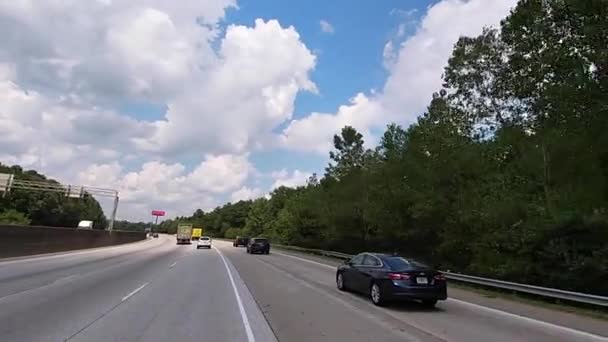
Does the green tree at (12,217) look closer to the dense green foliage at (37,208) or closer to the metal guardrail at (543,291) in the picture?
the dense green foliage at (37,208)

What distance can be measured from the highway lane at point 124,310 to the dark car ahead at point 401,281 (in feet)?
11.0

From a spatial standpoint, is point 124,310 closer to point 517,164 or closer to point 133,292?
point 133,292

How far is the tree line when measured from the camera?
1725 centimetres

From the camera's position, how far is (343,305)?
13.7 metres

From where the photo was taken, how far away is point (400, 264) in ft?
47.5

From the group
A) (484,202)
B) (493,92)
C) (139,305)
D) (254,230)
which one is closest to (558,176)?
(484,202)

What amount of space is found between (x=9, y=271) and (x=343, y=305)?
1441 cm

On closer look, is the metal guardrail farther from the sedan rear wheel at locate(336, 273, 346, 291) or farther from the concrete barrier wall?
the concrete barrier wall

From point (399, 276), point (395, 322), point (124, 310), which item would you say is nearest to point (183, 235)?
point (399, 276)

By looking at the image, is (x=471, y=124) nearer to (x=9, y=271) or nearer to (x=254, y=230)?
(x=9, y=271)

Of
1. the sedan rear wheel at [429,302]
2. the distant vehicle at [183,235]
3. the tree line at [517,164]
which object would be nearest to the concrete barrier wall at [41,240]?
the tree line at [517,164]

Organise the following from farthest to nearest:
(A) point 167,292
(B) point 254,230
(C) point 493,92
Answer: (B) point 254,230, (C) point 493,92, (A) point 167,292

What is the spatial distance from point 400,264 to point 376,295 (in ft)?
3.65

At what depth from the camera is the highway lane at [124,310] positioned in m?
8.92
